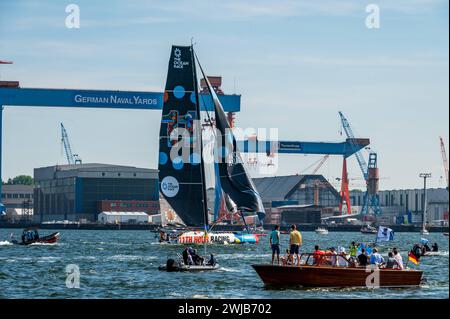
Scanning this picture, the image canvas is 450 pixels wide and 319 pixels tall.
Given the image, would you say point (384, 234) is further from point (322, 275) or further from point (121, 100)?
point (121, 100)

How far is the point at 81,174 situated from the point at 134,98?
58916 mm

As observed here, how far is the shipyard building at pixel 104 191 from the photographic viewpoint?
161050 millimetres

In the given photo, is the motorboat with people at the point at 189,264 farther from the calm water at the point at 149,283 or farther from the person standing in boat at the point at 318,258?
the person standing in boat at the point at 318,258

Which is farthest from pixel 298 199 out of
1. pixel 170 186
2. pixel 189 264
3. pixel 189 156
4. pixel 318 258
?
pixel 318 258

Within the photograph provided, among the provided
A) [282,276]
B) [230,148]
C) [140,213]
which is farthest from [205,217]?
[140,213]

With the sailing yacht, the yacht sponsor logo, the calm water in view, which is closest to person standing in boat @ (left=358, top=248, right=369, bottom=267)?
the calm water

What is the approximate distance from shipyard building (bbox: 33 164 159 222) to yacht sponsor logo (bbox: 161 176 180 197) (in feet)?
357

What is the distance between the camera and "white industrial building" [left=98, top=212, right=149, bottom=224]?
156 m

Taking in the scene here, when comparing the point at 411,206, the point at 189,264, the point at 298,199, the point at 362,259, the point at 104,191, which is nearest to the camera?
the point at 362,259

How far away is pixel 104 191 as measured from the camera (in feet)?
532

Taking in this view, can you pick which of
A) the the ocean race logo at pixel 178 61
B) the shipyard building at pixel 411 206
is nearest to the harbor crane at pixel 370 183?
the shipyard building at pixel 411 206

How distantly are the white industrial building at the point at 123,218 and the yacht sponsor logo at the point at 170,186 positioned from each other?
4145 inches

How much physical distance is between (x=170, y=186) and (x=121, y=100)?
56.1m

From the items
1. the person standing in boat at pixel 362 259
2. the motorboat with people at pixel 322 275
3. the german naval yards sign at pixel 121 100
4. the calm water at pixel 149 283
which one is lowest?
the calm water at pixel 149 283
